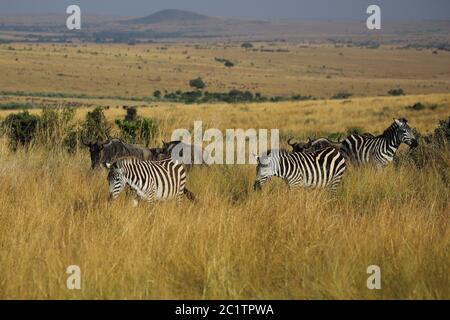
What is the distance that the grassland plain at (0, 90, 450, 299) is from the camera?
507cm

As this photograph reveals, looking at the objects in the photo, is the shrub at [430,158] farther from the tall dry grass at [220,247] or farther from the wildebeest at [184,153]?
the wildebeest at [184,153]

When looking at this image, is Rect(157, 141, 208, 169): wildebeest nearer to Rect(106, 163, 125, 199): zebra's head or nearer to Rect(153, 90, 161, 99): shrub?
Rect(106, 163, 125, 199): zebra's head

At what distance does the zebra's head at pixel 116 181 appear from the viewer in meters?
7.56

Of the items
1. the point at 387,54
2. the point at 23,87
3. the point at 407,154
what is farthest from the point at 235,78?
the point at 407,154

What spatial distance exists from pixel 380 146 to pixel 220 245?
5.96 metres

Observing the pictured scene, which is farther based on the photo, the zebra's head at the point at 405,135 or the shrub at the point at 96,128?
the shrub at the point at 96,128

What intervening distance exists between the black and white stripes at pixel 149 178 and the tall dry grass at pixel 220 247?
0.20m

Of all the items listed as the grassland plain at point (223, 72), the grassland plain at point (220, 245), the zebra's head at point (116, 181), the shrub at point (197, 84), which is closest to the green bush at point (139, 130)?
the grassland plain at point (220, 245)

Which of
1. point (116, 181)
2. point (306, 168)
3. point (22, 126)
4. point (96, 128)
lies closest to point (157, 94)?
point (22, 126)

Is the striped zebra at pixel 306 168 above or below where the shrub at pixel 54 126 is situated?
below

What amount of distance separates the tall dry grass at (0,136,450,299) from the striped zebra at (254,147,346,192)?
3.44ft

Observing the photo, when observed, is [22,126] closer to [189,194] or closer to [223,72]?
[189,194]

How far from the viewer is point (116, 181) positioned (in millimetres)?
7598

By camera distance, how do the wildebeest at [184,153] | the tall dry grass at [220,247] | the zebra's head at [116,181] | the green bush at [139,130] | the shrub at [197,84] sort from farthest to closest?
the shrub at [197,84]
the green bush at [139,130]
the wildebeest at [184,153]
the zebra's head at [116,181]
the tall dry grass at [220,247]
